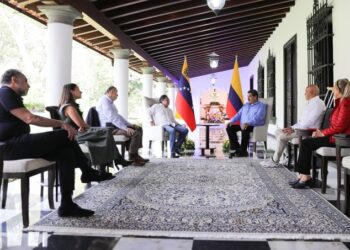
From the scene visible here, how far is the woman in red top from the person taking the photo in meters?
3.54

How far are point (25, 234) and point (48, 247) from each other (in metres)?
0.35

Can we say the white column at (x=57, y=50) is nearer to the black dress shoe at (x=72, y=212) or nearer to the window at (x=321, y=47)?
the black dress shoe at (x=72, y=212)

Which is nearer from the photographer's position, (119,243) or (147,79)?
(119,243)

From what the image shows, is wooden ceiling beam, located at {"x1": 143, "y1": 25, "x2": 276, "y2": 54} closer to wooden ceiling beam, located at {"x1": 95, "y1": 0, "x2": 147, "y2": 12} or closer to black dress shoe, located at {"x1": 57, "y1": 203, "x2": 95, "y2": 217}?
wooden ceiling beam, located at {"x1": 95, "y1": 0, "x2": 147, "y2": 12}

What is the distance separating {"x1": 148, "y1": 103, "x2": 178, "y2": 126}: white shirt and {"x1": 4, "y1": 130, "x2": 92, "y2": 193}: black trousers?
4.07 meters

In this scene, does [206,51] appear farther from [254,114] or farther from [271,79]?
[254,114]

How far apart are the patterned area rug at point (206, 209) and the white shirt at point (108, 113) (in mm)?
950

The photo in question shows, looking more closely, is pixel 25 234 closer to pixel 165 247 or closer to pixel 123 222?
pixel 123 222

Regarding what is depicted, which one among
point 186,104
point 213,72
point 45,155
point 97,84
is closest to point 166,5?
point 186,104

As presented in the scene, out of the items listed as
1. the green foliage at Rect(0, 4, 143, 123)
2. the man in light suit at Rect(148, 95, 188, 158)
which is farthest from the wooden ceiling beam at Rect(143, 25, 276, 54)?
the green foliage at Rect(0, 4, 143, 123)

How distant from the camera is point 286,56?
9500mm

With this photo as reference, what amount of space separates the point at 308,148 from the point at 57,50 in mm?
3766

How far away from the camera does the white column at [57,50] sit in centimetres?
542

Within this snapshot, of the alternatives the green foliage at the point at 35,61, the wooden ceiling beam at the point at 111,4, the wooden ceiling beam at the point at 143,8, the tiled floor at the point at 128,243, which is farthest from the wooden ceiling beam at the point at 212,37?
the tiled floor at the point at 128,243
